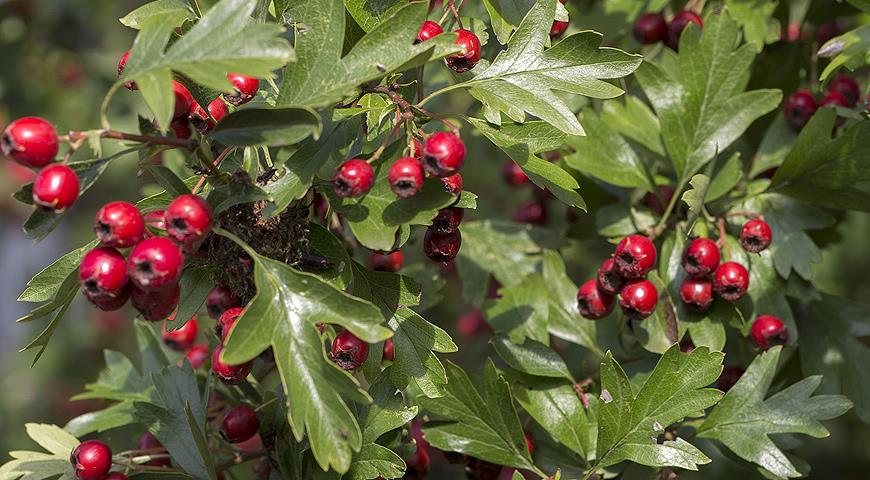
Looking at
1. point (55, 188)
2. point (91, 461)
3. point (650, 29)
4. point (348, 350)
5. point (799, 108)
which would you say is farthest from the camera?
point (650, 29)

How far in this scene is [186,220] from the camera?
3.52 ft

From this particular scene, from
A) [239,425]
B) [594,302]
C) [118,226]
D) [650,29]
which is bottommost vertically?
[239,425]

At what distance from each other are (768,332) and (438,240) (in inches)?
24.7

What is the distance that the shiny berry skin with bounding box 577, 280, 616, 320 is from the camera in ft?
5.00

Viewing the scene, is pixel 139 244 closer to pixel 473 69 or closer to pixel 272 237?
pixel 272 237

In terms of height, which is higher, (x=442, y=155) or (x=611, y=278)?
(x=442, y=155)

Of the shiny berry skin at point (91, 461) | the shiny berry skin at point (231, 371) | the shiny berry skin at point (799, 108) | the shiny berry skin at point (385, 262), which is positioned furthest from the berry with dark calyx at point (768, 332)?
the shiny berry skin at point (91, 461)

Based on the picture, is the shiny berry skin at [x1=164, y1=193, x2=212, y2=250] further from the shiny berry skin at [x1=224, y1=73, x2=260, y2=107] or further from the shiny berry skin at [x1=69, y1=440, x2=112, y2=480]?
the shiny berry skin at [x1=69, y1=440, x2=112, y2=480]

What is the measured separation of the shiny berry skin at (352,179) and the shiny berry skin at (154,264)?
0.73ft

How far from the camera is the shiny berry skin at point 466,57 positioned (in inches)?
50.1

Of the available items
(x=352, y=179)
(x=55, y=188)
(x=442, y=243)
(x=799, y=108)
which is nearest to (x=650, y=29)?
(x=799, y=108)

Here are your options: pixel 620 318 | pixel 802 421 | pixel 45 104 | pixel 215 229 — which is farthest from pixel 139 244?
pixel 45 104

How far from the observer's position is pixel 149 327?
1.74 metres

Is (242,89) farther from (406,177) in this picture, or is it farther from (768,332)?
(768,332)
